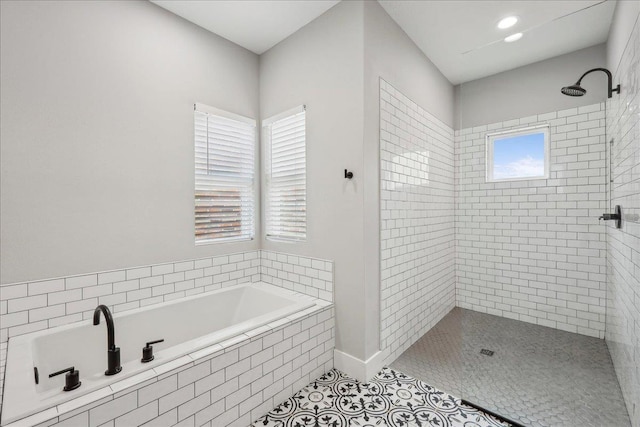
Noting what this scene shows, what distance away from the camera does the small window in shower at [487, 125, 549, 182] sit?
1.92 meters

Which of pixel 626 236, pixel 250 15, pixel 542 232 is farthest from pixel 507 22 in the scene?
pixel 250 15

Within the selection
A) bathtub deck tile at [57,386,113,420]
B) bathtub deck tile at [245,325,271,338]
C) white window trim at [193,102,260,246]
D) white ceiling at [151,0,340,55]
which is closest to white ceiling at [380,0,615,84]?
white ceiling at [151,0,340,55]

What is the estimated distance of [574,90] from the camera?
182 cm

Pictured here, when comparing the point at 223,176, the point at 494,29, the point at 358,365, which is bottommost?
the point at 358,365

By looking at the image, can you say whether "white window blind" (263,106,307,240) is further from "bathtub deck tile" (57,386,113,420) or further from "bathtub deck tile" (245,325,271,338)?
"bathtub deck tile" (57,386,113,420)

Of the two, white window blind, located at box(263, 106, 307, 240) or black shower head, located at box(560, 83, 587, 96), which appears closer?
black shower head, located at box(560, 83, 587, 96)

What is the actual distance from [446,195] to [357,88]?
4.29 ft

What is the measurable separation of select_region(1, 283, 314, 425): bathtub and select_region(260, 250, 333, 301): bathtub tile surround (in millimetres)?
100

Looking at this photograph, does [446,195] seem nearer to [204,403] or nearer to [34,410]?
[204,403]

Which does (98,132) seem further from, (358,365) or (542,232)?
(542,232)

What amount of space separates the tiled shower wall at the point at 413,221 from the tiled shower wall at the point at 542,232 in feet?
0.73

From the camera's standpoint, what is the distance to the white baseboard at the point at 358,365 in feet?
7.06

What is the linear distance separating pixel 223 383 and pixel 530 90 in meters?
2.84

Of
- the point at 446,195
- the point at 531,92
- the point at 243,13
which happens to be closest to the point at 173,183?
the point at 243,13
